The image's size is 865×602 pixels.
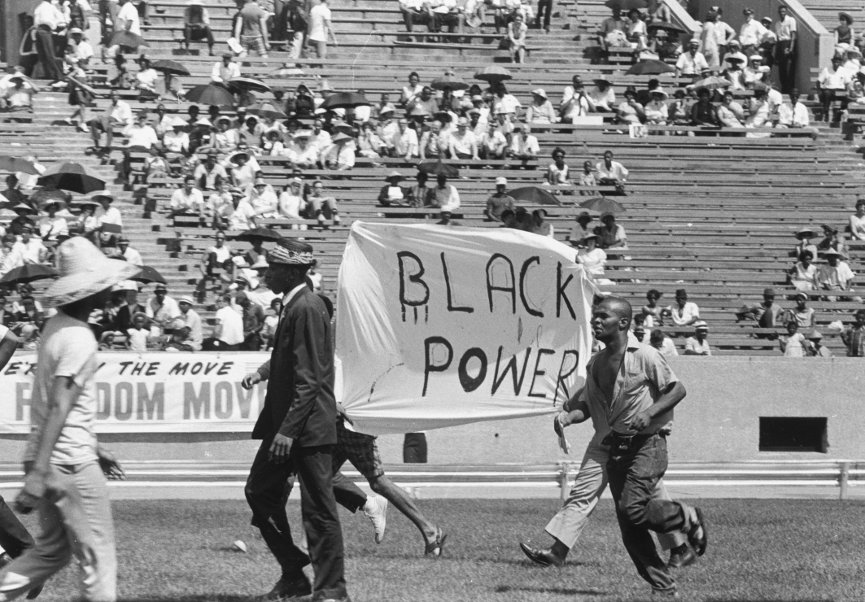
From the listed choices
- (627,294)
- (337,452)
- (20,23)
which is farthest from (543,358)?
(20,23)

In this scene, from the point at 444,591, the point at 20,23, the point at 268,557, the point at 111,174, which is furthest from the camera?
the point at 20,23

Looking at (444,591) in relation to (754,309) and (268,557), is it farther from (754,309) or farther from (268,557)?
(754,309)

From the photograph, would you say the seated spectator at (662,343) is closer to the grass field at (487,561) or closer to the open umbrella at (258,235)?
the open umbrella at (258,235)

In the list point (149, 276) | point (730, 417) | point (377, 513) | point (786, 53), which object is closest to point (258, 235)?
point (149, 276)

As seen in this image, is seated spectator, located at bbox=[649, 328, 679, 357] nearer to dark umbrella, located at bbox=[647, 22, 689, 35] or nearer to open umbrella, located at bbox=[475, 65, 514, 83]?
open umbrella, located at bbox=[475, 65, 514, 83]

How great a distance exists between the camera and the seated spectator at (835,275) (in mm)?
24172

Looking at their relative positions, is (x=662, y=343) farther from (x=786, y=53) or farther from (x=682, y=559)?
(x=786, y=53)

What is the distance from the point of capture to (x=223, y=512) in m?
13.6

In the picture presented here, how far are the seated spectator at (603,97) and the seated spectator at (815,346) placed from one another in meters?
8.00

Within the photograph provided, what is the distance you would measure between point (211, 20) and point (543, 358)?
64.0ft

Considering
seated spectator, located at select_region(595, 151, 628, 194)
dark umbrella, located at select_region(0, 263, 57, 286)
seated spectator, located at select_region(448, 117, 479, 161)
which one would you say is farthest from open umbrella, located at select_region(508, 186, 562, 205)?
dark umbrella, located at select_region(0, 263, 57, 286)

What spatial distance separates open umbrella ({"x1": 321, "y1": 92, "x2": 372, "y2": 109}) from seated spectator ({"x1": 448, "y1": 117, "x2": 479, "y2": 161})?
175 centimetres

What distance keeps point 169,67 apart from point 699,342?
10.8 m

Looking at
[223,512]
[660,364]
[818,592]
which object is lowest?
[223,512]
